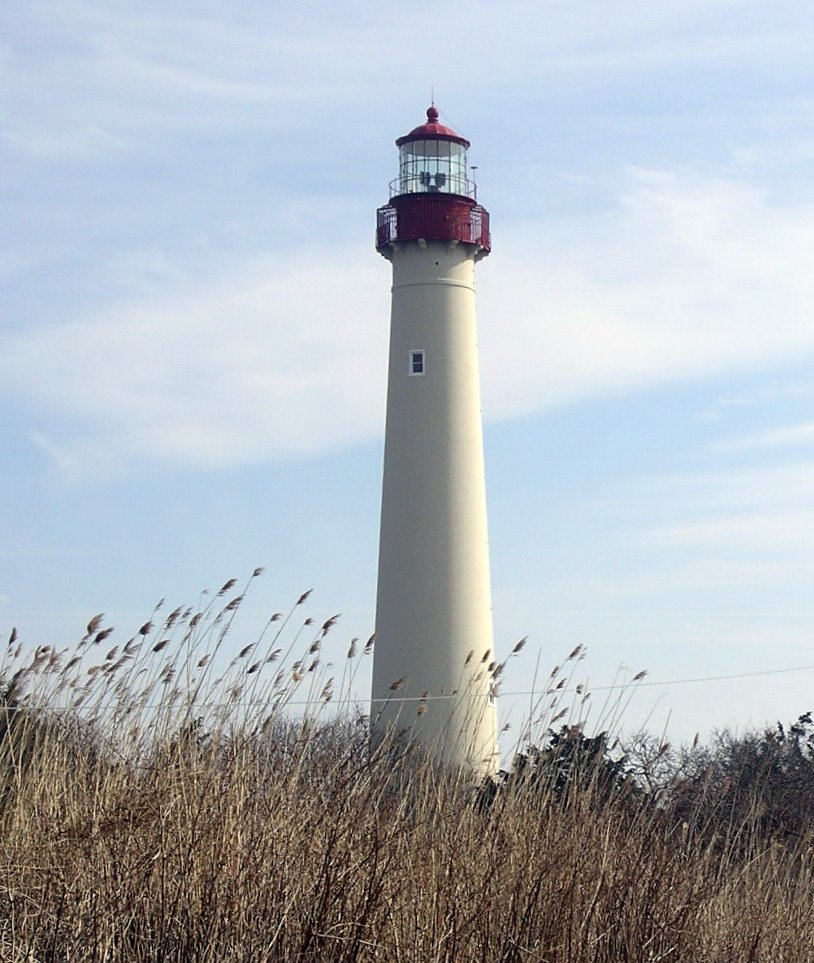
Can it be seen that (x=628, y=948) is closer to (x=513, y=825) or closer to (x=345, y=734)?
(x=513, y=825)

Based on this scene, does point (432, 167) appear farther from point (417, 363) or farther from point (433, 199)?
point (417, 363)

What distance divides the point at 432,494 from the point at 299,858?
14.6 meters

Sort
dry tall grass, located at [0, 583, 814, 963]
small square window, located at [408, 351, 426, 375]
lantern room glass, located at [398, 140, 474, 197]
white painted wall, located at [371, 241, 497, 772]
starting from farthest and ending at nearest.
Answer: lantern room glass, located at [398, 140, 474, 197], small square window, located at [408, 351, 426, 375], white painted wall, located at [371, 241, 497, 772], dry tall grass, located at [0, 583, 814, 963]

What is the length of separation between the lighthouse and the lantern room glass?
65mm

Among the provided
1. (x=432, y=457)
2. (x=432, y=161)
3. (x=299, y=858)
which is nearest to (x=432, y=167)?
(x=432, y=161)

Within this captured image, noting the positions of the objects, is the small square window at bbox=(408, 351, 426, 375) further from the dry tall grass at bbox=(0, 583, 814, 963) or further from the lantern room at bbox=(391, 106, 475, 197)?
the dry tall grass at bbox=(0, 583, 814, 963)

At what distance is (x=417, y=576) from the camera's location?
1911 centimetres

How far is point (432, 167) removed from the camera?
68.9 feet

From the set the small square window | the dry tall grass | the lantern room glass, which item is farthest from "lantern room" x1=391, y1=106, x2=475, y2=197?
the dry tall grass

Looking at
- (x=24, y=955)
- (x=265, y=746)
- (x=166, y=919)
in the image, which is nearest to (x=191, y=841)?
(x=166, y=919)

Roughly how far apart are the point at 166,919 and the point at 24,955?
0.43 m

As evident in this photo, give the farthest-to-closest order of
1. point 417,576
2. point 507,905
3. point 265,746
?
1. point 417,576
2. point 265,746
3. point 507,905

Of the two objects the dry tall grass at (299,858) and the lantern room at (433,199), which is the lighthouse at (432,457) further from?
the dry tall grass at (299,858)

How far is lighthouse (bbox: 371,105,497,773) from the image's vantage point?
747 inches
